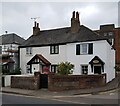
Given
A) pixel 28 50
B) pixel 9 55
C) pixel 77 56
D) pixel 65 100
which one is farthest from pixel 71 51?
pixel 65 100

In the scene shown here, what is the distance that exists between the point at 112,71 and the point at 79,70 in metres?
5.41

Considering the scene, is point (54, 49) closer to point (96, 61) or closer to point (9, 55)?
point (96, 61)

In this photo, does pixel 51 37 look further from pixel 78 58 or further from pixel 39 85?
pixel 39 85

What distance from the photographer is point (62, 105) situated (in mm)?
14828

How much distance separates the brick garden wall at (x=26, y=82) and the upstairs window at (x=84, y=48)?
31.9 ft

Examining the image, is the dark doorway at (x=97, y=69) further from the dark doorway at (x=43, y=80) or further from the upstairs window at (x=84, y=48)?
the dark doorway at (x=43, y=80)

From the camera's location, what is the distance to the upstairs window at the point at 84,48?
32.9 meters

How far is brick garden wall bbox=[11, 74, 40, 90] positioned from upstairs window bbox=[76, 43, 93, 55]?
31.9 feet

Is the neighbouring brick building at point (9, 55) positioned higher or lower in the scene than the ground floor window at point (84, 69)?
higher

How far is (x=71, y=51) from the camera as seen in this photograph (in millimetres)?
34656

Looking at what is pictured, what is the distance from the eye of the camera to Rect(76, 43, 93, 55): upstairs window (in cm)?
3291

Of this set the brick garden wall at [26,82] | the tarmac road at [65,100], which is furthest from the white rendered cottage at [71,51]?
the tarmac road at [65,100]

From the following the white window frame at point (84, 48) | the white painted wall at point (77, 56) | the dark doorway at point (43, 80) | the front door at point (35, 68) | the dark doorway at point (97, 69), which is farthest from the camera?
the front door at point (35, 68)

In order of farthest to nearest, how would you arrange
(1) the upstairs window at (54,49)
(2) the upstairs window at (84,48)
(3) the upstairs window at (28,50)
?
(3) the upstairs window at (28,50) → (1) the upstairs window at (54,49) → (2) the upstairs window at (84,48)
